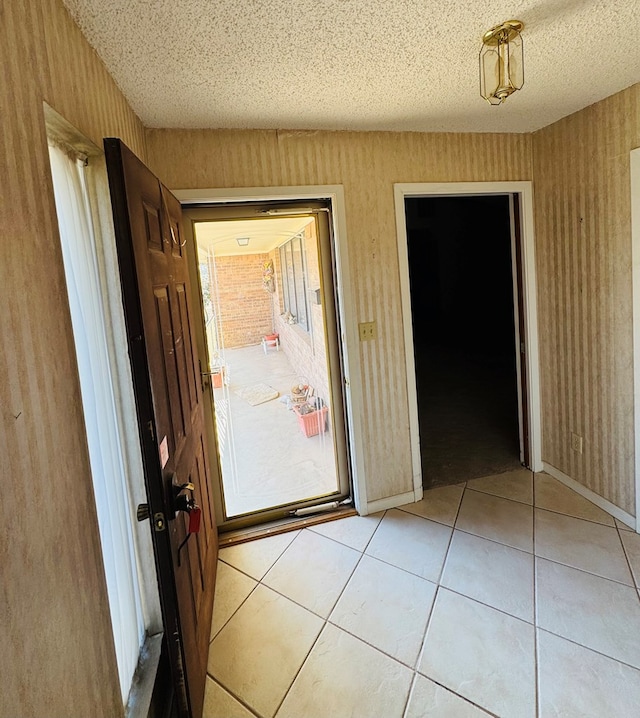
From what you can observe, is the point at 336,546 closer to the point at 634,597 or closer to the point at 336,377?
the point at 336,377

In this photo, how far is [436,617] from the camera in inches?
78.4

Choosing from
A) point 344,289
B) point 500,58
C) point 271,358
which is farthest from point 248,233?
point 500,58

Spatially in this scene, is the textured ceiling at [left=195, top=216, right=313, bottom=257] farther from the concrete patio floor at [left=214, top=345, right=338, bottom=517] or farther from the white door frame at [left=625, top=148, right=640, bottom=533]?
the white door frame at [left=625, top=148, right=640, bottom=533]

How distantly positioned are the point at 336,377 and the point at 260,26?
190 centimetres

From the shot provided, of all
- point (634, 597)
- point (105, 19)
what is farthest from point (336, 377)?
point (105, 19)

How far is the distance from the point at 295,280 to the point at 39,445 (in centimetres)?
213

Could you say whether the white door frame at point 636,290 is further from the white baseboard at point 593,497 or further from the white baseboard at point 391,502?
the white baseboard at point 391,502

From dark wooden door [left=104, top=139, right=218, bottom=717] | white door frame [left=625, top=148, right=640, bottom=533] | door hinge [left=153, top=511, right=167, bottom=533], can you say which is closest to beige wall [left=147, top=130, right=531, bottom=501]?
dark wooden door [left=104, top=139, right=218, bottom=717]

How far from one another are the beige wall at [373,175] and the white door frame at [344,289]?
0.04m

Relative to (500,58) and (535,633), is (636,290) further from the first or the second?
(535,633)

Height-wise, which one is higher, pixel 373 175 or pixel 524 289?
pixel 373 175

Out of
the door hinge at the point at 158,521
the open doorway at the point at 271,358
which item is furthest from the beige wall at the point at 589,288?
the door hinge at the point at 158,521

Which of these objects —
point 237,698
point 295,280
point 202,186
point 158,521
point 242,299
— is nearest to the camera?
point 158,521

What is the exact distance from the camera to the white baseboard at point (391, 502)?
2.89m
